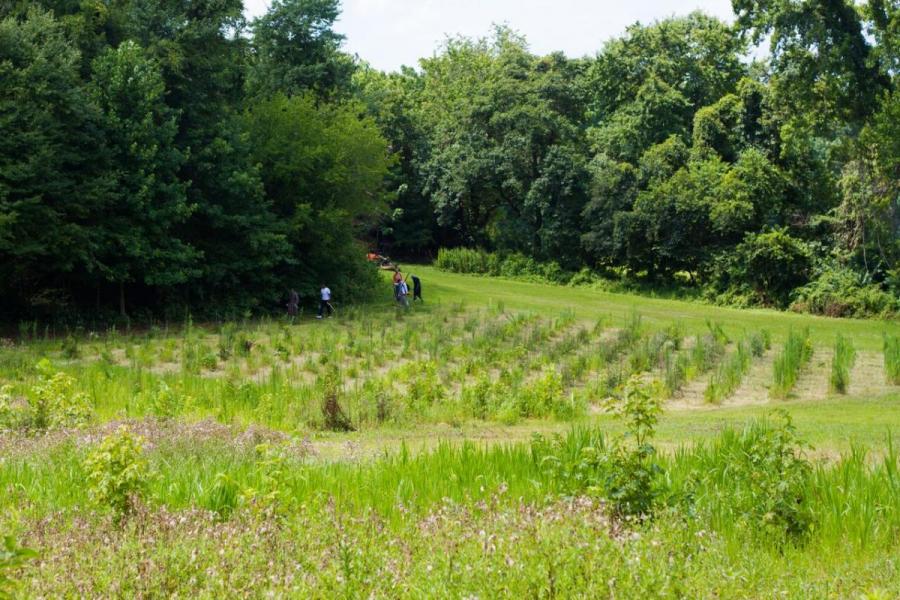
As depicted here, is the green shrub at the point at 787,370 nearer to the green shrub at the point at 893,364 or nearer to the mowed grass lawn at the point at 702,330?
the mowed grass lawn at the point at 702,330

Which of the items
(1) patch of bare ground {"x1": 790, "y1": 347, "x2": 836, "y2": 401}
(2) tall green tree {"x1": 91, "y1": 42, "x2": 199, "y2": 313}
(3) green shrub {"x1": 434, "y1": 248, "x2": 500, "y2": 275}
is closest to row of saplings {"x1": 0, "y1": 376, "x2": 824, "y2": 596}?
(1) patch of bare ground {"x1": 790, "y1": 347, "x2": 836, "y2": 401}

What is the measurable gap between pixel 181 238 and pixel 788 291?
23977mm

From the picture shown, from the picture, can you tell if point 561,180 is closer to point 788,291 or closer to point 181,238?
point 788,291

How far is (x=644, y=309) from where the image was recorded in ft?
105

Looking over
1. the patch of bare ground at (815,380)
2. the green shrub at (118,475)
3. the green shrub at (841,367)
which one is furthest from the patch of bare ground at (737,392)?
the green shrub at (118,475)

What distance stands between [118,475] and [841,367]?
13337 millimetres

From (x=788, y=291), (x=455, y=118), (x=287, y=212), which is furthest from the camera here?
(x=455, y=118)

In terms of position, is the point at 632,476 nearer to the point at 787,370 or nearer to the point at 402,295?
the point at 787,370

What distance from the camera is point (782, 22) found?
3056 cm

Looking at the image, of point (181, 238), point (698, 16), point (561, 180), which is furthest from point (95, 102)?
point (698, 16)

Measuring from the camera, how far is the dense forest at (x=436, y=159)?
23.4 meters

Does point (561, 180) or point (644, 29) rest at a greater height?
point (644, 29)

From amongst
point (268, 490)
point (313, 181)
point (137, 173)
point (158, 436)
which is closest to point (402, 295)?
point (313, 181)

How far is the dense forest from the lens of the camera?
2336 centimetres
